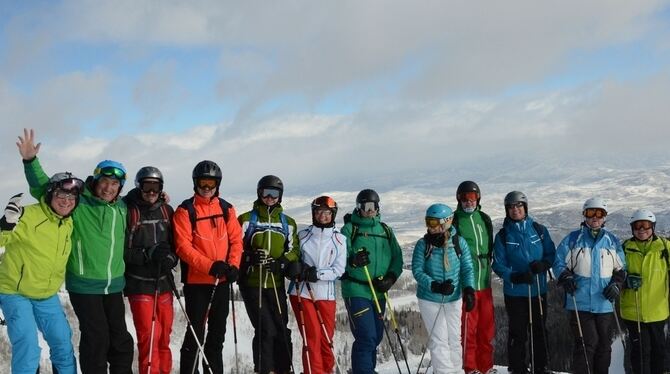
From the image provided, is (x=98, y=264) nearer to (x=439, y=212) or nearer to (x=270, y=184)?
(x=270, y=184)

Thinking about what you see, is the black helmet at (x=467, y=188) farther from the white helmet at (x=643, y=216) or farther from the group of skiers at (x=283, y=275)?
the white helmet at (x=643, y=216)

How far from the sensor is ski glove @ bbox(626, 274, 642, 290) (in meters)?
8.40

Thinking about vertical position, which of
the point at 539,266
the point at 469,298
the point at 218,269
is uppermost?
the point at 218,269

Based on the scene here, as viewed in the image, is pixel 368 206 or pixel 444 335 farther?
pixel 368 206

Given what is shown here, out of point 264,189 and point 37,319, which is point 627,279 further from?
point 37,319

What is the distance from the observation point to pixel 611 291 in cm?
794

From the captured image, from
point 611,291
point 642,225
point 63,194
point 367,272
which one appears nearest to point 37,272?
point 63,194

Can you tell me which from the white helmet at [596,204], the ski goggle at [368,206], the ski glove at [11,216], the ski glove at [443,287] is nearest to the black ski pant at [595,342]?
the white helmet at [596,204]

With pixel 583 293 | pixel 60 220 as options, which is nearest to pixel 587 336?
pixel 583 293

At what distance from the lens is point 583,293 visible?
8203 millimetres

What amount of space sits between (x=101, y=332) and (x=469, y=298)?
4923mm

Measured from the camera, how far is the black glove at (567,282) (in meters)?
8.20

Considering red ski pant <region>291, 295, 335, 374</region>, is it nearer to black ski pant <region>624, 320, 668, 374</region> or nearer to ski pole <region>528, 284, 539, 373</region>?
ski pole <region>528, 284, 539, 373</region>

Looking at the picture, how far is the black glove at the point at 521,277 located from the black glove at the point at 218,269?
174 inches
